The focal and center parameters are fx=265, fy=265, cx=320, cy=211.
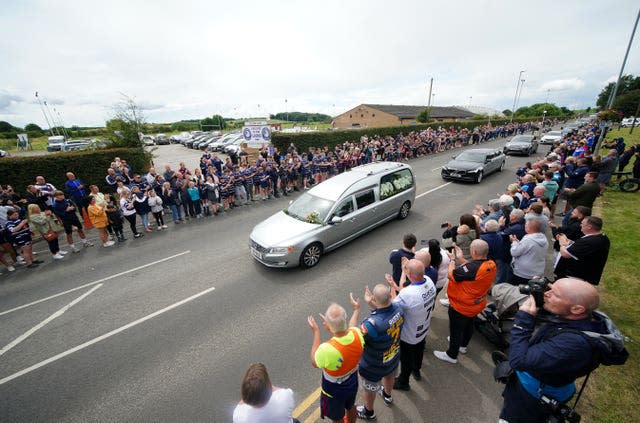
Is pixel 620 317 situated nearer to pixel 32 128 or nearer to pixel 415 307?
pixel 415 307

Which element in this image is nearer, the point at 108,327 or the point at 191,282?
the point at 108,327

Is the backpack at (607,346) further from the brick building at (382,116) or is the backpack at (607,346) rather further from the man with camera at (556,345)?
the brick building at (382,116)

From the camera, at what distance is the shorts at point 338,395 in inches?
104

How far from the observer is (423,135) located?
2478 cm

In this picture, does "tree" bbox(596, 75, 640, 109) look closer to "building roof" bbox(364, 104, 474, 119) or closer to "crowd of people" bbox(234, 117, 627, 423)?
"building roof" bbox(364, 104, 474, 119)

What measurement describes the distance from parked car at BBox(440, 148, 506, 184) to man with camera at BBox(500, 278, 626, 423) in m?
12.4

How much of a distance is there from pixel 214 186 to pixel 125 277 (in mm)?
4781

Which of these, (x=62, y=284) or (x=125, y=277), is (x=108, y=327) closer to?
(x=125, y=277)

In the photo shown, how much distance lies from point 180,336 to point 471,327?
188 inches

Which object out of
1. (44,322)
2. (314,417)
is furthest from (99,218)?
(314,417)

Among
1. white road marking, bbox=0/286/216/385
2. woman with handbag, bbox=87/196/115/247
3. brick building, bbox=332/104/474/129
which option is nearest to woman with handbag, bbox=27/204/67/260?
woman with handbag, bbox=87/196/115/247

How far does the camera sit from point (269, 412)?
2066 millimetres

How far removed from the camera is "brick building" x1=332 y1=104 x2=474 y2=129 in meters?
50.1

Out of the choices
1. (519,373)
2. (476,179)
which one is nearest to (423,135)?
(476,179)
